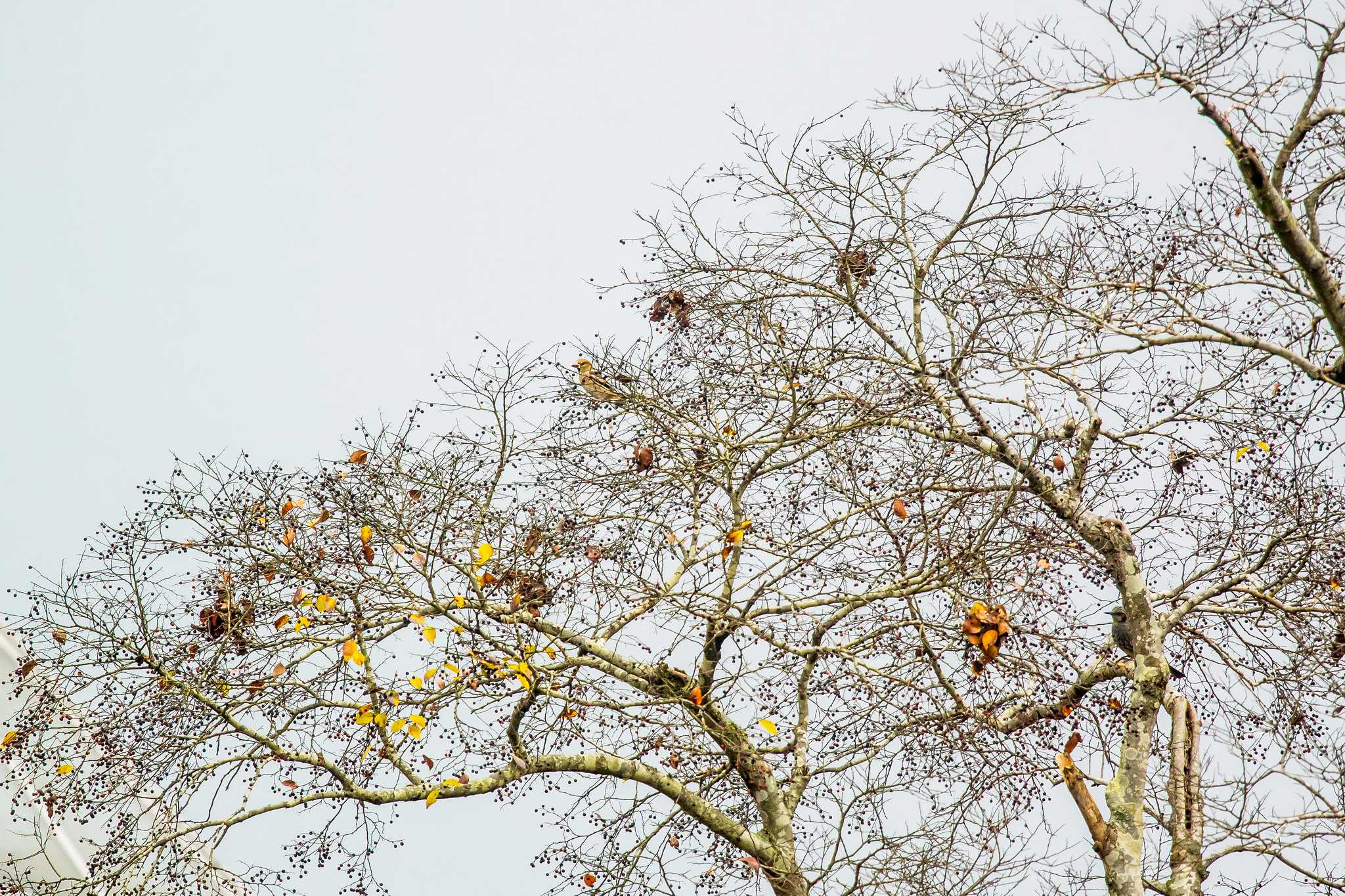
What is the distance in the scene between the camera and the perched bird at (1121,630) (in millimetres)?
5508

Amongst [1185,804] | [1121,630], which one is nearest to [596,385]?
[1121,630]

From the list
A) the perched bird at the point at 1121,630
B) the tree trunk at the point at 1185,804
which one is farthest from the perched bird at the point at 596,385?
the tree trunk at the point at 1185,804

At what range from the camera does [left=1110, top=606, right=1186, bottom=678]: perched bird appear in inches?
217

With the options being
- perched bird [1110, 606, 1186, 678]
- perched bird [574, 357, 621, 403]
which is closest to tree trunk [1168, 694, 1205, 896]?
perched bird [1110, 606, 1186, 678]

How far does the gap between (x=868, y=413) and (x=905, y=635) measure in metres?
0.98

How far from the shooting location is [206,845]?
502cm

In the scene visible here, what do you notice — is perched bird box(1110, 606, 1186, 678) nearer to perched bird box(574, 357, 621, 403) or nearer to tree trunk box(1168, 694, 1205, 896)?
tree trunk box(1168, 694, 1205, 896)

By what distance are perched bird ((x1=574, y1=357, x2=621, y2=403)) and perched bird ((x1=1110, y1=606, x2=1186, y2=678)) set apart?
92.1 inches

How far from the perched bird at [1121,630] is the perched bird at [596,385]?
2.34 metres

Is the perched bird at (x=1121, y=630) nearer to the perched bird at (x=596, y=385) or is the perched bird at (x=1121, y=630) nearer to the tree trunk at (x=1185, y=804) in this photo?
the tree trunk at (x=1185, y=804)

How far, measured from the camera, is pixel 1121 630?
5551 millimetres

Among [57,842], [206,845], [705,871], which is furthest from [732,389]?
[57,842]

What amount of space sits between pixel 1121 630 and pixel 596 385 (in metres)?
2.50

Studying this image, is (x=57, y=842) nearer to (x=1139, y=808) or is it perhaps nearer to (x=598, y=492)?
(x=598, y=492)
